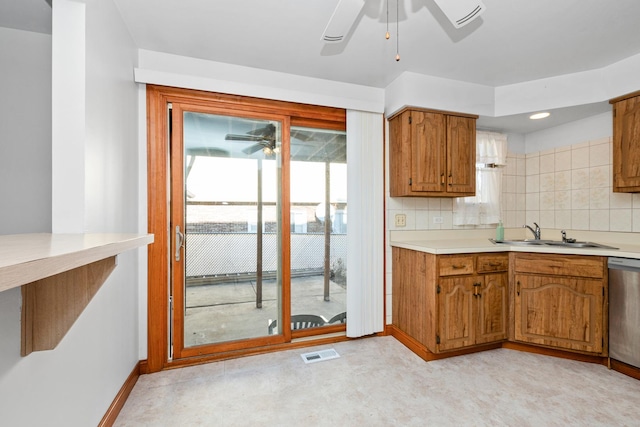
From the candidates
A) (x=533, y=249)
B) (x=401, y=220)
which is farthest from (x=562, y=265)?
(x=401, y=220)

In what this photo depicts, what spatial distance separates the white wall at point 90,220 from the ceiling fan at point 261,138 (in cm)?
83

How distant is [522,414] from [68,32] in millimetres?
3054

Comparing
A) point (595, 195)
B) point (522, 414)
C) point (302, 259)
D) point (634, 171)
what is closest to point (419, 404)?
point (522, 414)

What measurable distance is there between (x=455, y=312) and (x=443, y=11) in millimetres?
2044

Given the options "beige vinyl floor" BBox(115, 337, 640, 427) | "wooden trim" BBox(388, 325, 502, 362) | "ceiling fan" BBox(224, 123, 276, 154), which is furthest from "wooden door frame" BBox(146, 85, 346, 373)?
"wooden trim" BBox(388, 325, 502, 362)

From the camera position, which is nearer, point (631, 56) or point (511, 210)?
point (631, 56)

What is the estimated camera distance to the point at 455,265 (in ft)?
7.40

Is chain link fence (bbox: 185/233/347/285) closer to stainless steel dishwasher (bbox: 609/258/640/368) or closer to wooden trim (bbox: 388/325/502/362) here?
wooden trim (bbox: 388/325/502/362)

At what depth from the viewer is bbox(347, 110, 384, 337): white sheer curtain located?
8.57 ft

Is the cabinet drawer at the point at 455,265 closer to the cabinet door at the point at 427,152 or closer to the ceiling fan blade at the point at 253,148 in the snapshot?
the cabinet door at the point at 427,152

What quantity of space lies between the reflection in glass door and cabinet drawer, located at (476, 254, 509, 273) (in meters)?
1.70

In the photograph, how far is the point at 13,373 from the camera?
2.92 ft

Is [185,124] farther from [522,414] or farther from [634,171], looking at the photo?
[634,171]

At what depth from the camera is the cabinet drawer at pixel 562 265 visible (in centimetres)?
214
